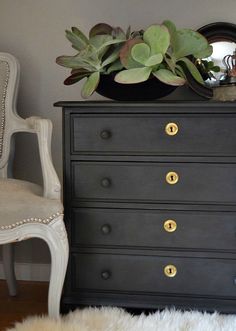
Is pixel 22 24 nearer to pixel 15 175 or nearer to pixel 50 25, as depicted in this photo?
pixel 50 25

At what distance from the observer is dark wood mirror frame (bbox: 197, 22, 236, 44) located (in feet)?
6.35

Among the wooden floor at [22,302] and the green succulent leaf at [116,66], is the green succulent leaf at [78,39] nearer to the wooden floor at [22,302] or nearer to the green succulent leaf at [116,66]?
the green succulent leaf at [116,66]

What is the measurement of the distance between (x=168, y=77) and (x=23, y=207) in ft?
2.01

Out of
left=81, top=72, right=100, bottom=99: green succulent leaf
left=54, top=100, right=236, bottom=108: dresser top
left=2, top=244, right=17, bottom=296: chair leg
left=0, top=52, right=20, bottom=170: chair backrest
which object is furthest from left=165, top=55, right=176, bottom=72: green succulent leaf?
left=2, top=244, right=17, bottom=296: chair leg

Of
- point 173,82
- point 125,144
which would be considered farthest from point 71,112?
point 173,82

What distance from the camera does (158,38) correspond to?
155cm

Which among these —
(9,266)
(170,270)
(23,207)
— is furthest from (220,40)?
(9,266)

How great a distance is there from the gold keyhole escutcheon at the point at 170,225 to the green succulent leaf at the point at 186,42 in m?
0.55

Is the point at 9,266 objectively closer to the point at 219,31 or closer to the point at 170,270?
the point at 170,270

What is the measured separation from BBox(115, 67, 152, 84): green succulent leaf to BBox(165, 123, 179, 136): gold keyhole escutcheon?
6.6 inches

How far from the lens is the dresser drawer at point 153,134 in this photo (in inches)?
62.3

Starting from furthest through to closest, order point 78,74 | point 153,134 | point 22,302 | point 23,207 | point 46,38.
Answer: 1. point 46,38
2. point 22,302
3. point 78,74
4. point 153,134
5. point 23,207

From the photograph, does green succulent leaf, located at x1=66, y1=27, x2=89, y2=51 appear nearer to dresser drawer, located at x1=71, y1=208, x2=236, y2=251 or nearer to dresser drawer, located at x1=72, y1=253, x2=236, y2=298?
dresser drawer, located at x1=71, y1=208, x2=236, y2=251

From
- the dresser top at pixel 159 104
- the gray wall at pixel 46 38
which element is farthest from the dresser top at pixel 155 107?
the gray wall at pixel 46 38
